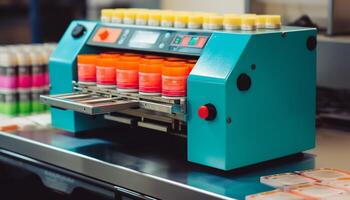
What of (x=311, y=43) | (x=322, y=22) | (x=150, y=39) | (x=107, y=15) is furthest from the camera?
(x=322, y=22)

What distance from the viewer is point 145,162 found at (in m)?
1.83

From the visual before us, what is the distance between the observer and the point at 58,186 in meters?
2.06

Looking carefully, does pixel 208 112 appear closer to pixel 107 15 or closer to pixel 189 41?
pixel 189 41

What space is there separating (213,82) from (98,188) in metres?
0.52

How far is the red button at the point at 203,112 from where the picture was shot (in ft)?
5.41

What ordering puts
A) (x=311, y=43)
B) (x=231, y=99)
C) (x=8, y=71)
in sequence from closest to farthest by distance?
1. (x=231, y=99)
2. (x=311, y=43)
3. (x=8, y=71)

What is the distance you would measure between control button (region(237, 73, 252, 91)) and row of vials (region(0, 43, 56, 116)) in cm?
124

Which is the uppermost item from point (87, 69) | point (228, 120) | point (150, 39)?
point (150, 39)

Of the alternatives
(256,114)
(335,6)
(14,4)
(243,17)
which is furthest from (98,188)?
(14,4)

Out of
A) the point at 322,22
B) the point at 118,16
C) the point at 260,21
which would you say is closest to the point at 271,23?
the point at 260,21

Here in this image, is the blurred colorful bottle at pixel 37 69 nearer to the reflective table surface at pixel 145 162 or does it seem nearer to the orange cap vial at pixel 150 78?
the reflective table surface at pixel 145 162

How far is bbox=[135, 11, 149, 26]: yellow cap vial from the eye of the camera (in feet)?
6.64

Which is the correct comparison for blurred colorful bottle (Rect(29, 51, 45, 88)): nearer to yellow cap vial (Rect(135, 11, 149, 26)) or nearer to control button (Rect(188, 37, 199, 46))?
yellow cap vial (Rect(135, 11, 149, 26))

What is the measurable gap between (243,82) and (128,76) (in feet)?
1.38
